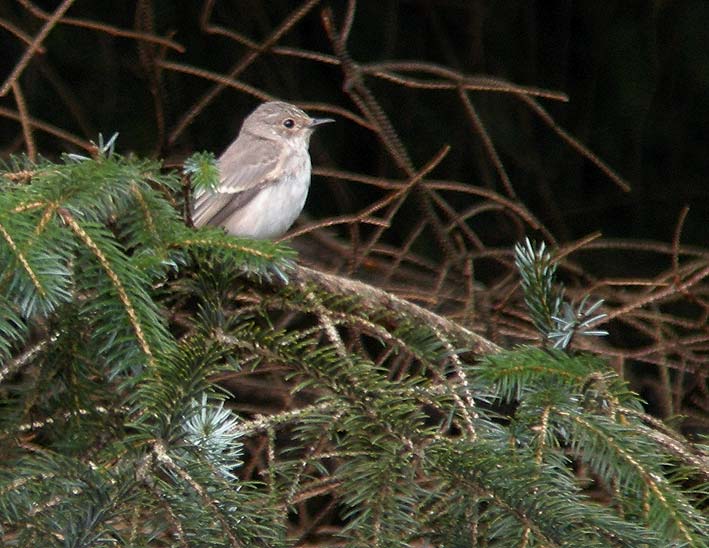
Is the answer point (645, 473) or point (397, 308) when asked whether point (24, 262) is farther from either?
point (645, 473)

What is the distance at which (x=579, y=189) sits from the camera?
5.34m

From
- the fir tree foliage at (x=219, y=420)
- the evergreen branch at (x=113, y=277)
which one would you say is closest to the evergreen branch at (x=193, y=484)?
the fir tree foliage at (x=219, y=420)

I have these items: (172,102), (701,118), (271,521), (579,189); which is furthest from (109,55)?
(271,521)

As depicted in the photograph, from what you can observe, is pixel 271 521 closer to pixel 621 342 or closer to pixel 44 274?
pixel 44 274

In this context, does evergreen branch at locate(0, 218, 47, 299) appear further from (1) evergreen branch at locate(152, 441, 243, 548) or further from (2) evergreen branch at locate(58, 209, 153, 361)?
(1) evergreen branch at locate(152, 441, 243, 548)

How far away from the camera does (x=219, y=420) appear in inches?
83.4

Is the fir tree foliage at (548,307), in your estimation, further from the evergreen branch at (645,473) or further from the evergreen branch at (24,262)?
the evergreen branch at (24,262)

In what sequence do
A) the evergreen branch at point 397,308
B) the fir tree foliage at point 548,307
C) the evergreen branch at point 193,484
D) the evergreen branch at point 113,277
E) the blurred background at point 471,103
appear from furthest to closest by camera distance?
the blurred background at point 471,103 < the evergreen branch at point 397,308 < the fir tree foliage at point 548,307 < the evergreen branch at point 113,277 < the evergreen branch at point 193,484

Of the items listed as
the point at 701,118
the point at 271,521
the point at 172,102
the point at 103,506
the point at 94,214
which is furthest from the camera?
the point at 701,118

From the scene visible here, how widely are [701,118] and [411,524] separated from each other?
12.0 feet

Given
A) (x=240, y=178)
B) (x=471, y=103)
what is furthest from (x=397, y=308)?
(x=471, y=103)

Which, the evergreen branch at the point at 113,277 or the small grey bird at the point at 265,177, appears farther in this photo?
the small grey bird at the point at 265,177

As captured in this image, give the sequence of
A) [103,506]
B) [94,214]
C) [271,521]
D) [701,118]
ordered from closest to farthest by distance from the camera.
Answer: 1. [103,506]
2. [271,521]
3. [94,214]
4. [701,118]

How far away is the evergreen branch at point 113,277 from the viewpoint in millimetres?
2127
